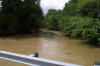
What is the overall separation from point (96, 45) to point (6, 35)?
10342 millimetres

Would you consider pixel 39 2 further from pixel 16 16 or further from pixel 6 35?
pixel 6 35

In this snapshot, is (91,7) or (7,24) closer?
(91,7)

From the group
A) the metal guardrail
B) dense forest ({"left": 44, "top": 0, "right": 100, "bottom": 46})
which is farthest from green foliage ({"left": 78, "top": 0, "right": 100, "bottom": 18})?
the metal guardrail

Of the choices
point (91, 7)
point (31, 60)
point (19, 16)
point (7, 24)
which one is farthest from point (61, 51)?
point (19, 16)

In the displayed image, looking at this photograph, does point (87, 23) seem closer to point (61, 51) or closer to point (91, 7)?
point (91, 7)

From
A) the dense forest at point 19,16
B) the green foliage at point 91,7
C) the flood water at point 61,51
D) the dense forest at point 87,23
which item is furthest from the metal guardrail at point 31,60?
the dense forest at point 19,16

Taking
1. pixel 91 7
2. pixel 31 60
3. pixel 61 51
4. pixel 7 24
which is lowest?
pixel 61 51

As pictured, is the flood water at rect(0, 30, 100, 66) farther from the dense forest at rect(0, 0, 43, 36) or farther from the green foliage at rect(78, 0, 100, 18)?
the dense forest at rect(0, 0, 43, 36)

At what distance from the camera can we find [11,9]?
16.9 metres

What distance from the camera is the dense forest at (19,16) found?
15.7 metres

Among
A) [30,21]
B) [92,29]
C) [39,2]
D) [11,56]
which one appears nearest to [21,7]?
[30,21]

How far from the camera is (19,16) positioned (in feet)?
58.6

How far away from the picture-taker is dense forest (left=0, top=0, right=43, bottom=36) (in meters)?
15.7

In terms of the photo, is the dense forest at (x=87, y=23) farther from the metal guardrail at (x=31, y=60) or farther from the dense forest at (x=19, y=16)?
the metal guardrail at (x=31, y=60)
